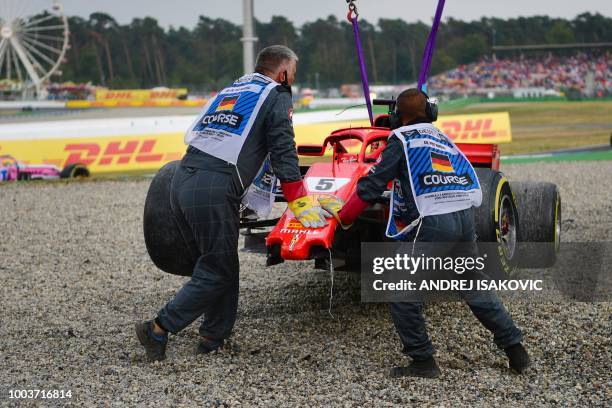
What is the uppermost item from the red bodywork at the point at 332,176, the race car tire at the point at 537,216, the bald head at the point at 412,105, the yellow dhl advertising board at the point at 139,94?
the bald head at the point at 412,105

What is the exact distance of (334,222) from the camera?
5.06 meters

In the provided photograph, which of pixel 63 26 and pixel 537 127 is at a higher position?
pixel 63 26

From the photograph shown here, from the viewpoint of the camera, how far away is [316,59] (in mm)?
64875

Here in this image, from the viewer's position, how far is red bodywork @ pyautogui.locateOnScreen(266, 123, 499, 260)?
4941 millimetres

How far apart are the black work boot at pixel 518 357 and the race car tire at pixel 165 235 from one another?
2.22m

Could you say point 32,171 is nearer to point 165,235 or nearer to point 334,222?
point 165,235

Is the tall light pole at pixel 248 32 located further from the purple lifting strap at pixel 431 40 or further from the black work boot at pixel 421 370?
the black work boot at pixel 421 370

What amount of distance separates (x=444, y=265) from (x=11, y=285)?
4463mm

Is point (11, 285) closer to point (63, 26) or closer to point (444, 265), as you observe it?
point (444, 265)

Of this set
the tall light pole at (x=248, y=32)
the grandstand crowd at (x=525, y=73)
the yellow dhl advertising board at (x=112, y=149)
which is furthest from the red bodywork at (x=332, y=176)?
the grandstand crowd at (x=525, y=73)

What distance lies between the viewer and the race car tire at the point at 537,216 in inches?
274

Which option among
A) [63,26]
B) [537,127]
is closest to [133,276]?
[537,127]

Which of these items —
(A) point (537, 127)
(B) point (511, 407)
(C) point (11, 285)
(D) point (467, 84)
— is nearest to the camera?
(B) point (511, 407)

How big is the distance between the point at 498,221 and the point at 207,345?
2.26 meters
